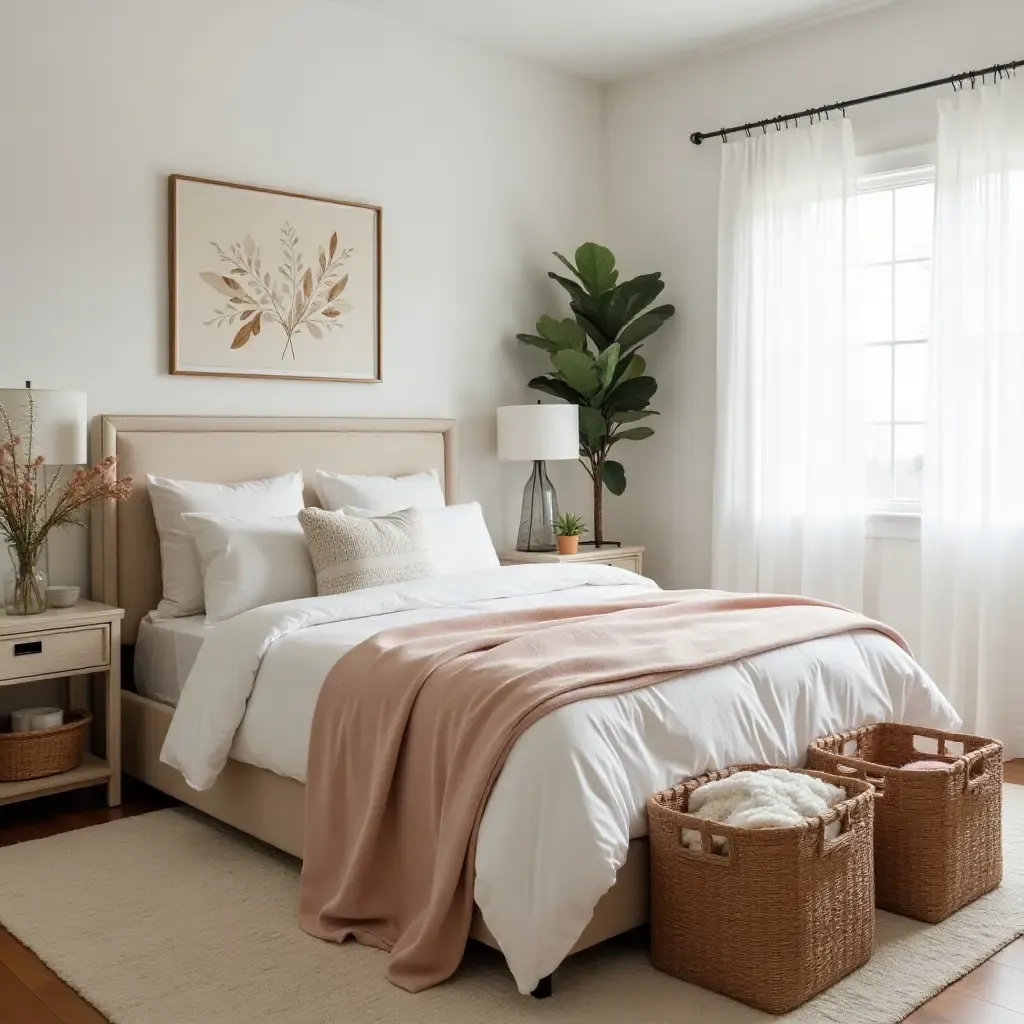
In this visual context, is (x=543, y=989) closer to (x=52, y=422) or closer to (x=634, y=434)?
(x=52, y=422)

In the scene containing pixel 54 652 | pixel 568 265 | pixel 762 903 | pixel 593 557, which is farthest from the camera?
pixel 568 265

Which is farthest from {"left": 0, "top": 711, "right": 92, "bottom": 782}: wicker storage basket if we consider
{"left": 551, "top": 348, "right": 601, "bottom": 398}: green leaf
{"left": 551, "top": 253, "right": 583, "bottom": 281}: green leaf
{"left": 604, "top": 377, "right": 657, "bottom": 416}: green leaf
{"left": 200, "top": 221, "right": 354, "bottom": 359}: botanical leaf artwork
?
{"left": 551, "top": 253, "right": 583, "bottom": 281}: green leaf

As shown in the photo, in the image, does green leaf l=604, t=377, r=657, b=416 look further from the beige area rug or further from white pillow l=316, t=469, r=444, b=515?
the beige area rug

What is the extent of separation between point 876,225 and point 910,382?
0.66 m

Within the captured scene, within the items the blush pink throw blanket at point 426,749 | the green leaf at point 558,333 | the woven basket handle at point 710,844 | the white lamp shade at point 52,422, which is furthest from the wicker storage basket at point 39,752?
the green leaf at point 558,333

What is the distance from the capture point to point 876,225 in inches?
183

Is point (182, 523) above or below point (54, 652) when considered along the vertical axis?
above

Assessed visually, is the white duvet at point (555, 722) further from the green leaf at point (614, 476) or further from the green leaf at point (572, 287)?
the green leaf at point (572, 287)

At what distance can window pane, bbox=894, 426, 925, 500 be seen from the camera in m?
4.55

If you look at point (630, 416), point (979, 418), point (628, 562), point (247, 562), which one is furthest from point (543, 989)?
point (630, 416)

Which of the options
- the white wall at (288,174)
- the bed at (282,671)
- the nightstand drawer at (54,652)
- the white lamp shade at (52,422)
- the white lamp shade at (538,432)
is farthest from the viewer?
the white lamp shade at (538,432)

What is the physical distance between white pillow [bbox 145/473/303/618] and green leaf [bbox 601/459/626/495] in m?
1.88

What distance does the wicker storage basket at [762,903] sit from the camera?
2244 millimetres

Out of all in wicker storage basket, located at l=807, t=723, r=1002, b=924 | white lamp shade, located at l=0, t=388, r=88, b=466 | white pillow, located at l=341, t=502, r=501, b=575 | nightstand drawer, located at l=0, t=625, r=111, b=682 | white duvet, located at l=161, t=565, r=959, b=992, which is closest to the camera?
white duvet, located at l=161, t=565, r=959, b=992
